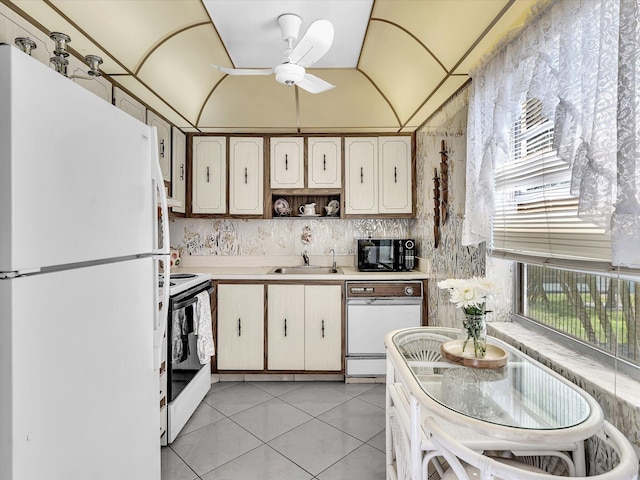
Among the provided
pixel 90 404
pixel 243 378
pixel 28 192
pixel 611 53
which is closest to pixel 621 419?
pixel 611 53

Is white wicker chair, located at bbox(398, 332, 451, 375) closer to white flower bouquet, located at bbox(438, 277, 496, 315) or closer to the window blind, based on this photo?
white flower bouquet, located at bbox(438, 277, 496, 315)

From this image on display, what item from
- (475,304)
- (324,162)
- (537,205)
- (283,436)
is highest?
(324,162)

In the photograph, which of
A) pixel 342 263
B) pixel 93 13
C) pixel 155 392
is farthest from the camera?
pixel 342 263

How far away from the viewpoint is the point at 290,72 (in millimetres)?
2072

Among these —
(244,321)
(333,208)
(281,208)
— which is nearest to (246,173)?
(281,208)

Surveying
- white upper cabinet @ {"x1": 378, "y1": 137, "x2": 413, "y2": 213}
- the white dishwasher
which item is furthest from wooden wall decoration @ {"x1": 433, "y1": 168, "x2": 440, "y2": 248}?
white upper cabinet @ {"x1": 378, "y1": 137, "x2": 413, "y2": 213}

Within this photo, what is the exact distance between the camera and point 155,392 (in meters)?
1.57

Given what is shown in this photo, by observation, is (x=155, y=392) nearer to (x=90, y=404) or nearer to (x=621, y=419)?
(x=90, y=404)

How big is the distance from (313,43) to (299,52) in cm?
12

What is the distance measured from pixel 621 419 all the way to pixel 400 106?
2.57 metres

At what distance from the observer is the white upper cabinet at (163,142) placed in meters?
2.90

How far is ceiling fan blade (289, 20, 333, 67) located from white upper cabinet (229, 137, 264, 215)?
60.3 inches

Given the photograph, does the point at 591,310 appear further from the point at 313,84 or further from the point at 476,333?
the point at 313,84

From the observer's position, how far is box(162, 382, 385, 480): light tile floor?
78.7 inches
